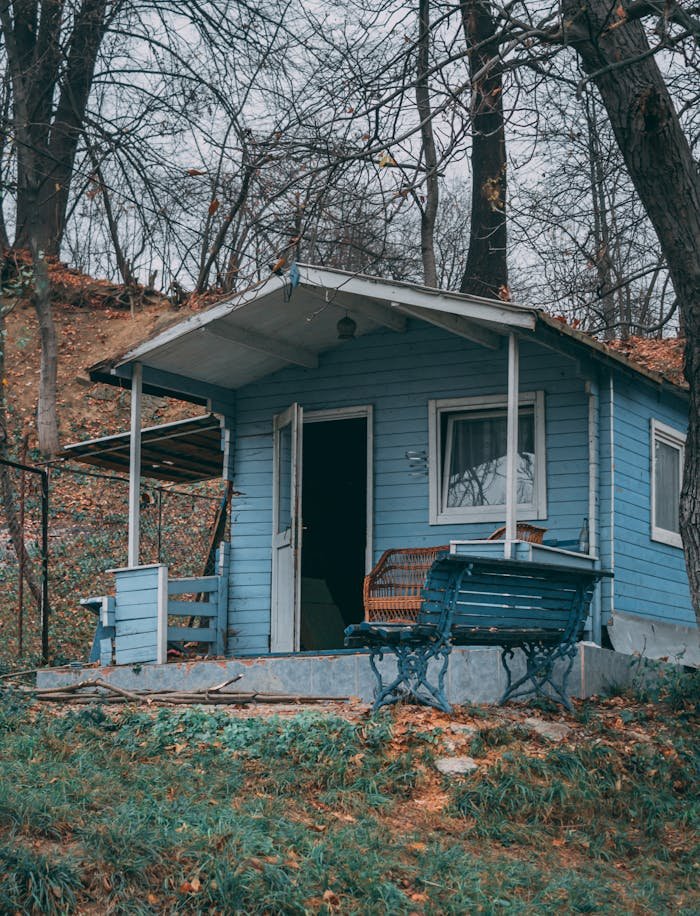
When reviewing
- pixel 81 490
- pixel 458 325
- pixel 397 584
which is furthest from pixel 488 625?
pixel 81 490

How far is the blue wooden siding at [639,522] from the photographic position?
36.5 feet

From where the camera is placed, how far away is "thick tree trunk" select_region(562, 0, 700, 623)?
8.58 meters

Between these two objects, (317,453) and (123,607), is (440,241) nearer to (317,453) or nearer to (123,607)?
(317,453)

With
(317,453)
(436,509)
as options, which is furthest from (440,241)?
(436,509)

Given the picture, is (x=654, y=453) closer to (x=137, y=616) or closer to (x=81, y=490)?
(x=137, y=616)

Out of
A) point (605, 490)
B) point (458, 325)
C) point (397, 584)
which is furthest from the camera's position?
point (605, 490)

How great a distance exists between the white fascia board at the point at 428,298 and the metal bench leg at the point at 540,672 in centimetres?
257

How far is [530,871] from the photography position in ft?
20.2

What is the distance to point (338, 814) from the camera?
265 inches

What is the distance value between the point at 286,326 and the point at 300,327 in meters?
0.14

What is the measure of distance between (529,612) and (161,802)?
358cm

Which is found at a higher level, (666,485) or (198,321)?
(198,321)

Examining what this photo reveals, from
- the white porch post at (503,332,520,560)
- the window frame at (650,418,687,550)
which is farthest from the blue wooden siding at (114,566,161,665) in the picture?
the window frame at (650,418,687,550)

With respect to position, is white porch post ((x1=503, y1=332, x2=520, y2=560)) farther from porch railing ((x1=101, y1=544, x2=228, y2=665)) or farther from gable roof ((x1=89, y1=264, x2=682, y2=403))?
porch railing ((x1=101, y1=544, x2=228, y2=665))
